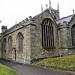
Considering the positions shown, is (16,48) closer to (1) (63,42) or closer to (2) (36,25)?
(2) (36,25)

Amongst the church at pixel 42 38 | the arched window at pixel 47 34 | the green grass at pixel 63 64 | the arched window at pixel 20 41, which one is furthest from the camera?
the arched window at pixel 20 41

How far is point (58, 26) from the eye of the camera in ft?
64.0

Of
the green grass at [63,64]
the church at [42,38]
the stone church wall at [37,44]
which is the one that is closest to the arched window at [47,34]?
the church at [42,38]

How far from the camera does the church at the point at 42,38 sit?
15453 mm

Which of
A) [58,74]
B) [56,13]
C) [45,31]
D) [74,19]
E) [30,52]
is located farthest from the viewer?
[56,13]

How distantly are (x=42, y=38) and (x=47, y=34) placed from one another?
4.94 feet

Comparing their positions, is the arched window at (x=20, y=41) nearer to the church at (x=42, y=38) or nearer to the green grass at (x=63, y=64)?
the church at (x=42, y=38)

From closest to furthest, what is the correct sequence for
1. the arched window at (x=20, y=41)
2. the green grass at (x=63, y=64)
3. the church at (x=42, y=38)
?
the green grass at (x=63, y=64)
the church at (x=42, y=38)
the arched window at (x=20, y=41)

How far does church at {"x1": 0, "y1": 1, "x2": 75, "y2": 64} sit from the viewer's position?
15.5m

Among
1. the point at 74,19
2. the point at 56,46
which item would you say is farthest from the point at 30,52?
the point at 74,19

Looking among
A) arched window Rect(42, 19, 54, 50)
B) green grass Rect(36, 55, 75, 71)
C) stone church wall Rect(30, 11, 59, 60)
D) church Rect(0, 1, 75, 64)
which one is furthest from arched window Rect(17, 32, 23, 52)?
green grass Rect(36, 55, 75, 71)

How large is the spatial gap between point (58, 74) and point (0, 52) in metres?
25.5

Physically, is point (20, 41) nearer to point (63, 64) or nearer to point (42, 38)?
point (42, 38)

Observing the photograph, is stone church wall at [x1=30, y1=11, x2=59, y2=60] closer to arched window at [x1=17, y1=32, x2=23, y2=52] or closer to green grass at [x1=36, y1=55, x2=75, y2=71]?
green grass at [x1=36, y1=55, x2=75, y2=71]
